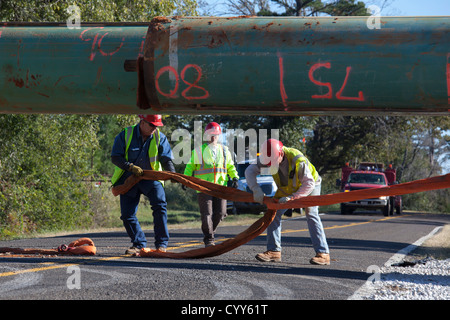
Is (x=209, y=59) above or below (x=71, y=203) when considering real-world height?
above

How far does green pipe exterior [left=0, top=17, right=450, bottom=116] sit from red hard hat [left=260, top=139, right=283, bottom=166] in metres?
2.59

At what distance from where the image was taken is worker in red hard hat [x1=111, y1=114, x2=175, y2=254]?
8.41m

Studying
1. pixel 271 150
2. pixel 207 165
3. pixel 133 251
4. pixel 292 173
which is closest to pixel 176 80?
pixel 271 150

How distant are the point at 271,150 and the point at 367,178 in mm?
22818

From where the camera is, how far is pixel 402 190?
7.02m

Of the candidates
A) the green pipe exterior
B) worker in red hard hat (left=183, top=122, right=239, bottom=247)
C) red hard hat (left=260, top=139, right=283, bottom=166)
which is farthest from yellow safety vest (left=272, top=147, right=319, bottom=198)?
the green pipe exterior

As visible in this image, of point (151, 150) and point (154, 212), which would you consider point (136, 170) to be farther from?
point (154, 212)

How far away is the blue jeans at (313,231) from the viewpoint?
27.1ft

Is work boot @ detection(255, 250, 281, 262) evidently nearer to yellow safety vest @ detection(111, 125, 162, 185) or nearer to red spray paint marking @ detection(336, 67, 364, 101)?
yellow safety vest @ detection(111, 125, 162, 185)

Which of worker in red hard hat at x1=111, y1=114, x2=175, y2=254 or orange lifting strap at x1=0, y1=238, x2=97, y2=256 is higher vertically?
worker in red hard hat at x1=111, y1=114, x2=175, y2=254

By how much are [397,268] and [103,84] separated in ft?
16.0

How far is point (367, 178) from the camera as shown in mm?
29922
